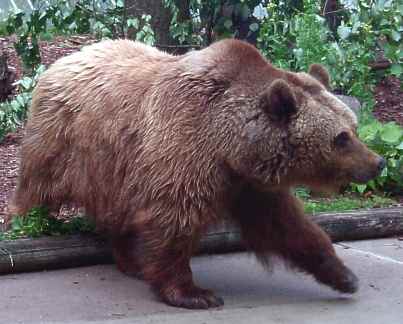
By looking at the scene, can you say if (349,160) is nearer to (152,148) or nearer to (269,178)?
(269,178)

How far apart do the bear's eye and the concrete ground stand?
36.5 inches

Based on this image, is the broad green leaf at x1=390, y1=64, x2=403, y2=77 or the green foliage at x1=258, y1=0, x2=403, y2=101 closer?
the green foliage at x1=258, y1=0, x2=403, y2=101

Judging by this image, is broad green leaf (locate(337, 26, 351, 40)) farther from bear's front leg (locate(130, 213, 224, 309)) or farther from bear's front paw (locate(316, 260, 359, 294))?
bear's front leg (locate(130, 213, 224, 309))

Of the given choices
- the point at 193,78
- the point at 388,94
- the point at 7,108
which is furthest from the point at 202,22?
the point at 193,78

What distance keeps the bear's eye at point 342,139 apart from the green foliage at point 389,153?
264 cm

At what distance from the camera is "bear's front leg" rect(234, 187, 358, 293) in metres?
5.60

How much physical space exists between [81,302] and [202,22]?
432 centimetres

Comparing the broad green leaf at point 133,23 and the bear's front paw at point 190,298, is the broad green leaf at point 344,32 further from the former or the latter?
the bear's front paw at point 190,298

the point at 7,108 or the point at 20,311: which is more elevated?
the point at 7,108

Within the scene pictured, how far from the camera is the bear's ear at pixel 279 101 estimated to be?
5.12m

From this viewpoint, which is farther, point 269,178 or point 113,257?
point 113,257

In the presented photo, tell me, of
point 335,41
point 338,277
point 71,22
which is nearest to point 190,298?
point 338,277

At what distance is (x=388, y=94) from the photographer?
1086 centimetres

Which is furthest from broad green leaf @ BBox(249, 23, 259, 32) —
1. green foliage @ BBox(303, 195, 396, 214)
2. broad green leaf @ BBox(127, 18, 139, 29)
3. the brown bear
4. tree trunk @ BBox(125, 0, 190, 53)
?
the brown bear
